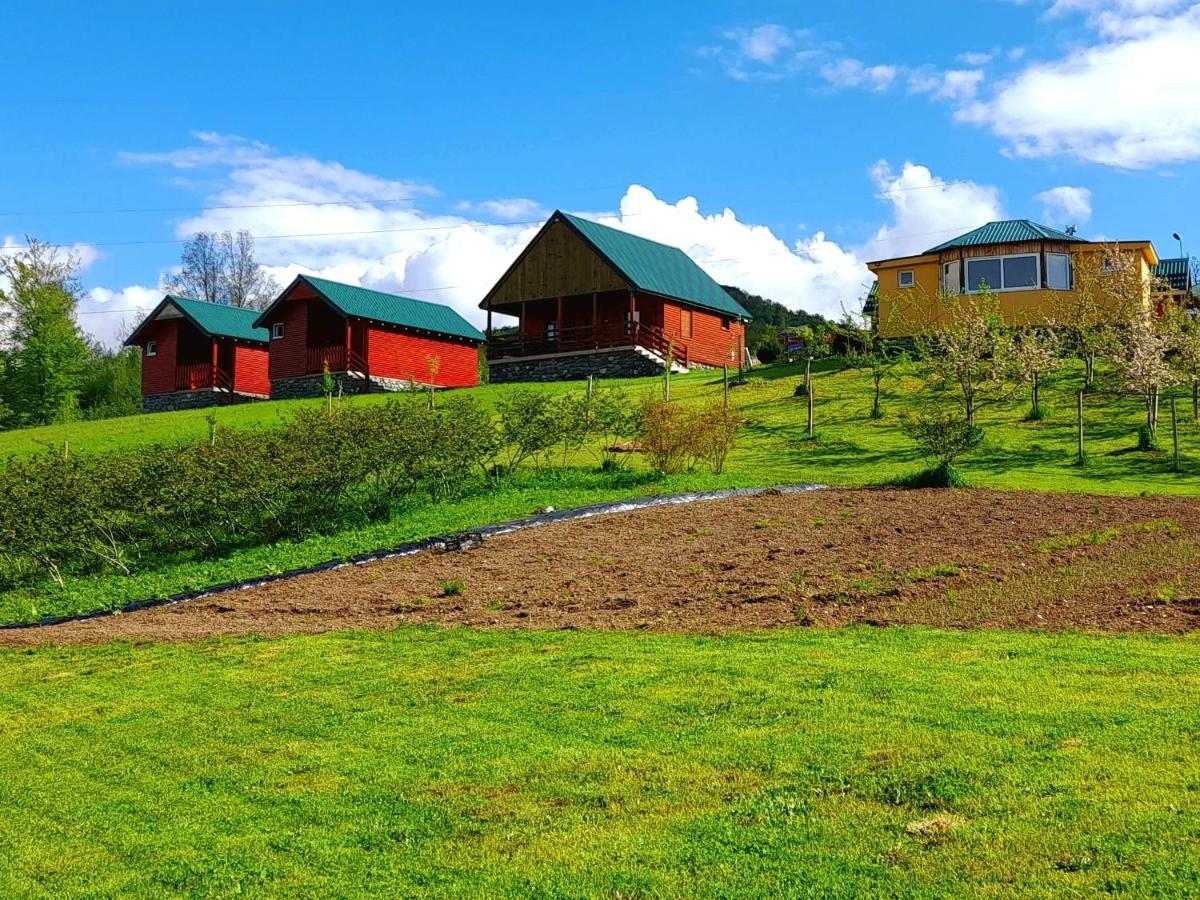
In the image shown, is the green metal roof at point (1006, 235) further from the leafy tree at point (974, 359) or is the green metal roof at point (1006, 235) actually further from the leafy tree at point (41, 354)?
the leafy tree at point (41, 354)

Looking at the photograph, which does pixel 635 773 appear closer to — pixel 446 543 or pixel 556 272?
pixel 446 543

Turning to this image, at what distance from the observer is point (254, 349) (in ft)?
171

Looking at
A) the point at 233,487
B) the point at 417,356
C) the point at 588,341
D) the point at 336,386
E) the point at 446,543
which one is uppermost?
the point at 588,341

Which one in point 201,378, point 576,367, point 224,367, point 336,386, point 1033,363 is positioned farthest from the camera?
point 224,367

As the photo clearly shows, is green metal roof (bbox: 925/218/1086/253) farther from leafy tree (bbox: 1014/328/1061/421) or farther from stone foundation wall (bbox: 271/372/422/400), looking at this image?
stone foundation wall (bbox: 271/372/422/400)

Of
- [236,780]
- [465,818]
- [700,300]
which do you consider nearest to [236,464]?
[236,780]

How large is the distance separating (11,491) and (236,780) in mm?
13908

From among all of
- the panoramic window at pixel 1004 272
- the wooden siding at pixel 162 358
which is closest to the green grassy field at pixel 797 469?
the panoramic window at pixel 1004 272

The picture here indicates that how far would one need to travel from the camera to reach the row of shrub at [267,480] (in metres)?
17.9

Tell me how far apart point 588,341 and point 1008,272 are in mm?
16383

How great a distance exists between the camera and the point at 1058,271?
3547 cm

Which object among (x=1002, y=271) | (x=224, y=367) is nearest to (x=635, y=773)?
(x=1002, y=271)

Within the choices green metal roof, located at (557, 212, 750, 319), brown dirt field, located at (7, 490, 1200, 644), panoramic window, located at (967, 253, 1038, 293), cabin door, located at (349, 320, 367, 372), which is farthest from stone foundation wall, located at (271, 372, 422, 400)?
brown dirt field, located at (7, 490, 1200, 644)

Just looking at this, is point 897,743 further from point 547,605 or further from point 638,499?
point 638,499
